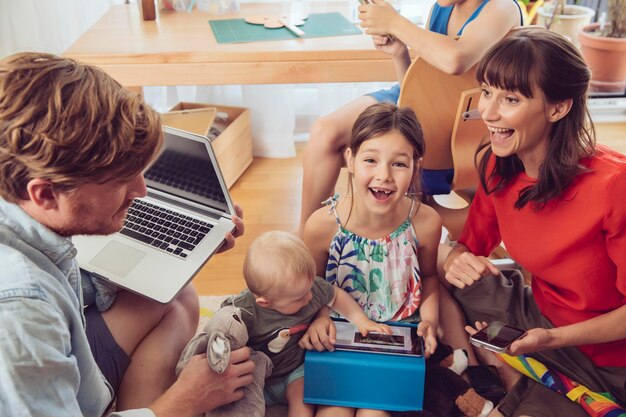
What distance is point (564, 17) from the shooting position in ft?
9.77

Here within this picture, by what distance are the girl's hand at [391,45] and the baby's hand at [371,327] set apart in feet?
2.74

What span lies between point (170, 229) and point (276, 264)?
0.33 metres

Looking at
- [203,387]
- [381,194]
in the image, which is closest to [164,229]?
[203,387]

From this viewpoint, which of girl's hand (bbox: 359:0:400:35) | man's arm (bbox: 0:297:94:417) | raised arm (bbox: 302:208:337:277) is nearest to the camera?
man's arm (bbox: 0:297:94:417)

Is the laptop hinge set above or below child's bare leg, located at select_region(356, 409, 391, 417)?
above

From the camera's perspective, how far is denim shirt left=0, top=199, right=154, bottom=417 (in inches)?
31.0

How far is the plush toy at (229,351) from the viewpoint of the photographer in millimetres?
1302

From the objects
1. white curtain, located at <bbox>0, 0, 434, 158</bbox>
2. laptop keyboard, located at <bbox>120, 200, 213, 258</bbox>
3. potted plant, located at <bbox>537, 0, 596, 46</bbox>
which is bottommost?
white curtain, located at <bbox>0, 0, 434, 158</bbox>

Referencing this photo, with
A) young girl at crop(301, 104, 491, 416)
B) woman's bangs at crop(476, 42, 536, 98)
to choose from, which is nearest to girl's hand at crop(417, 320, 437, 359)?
young girl at crop(301, 104, 491, 416)

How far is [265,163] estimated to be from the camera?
2.98 m

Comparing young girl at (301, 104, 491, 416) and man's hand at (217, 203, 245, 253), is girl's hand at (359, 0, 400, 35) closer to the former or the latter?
young girl at (301, 104, 491, 416)

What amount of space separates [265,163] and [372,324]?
1.63 m

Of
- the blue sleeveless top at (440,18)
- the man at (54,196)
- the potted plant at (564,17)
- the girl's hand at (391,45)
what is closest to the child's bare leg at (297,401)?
the man at (54,196)

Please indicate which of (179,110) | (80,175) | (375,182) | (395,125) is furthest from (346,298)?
(179,110)
